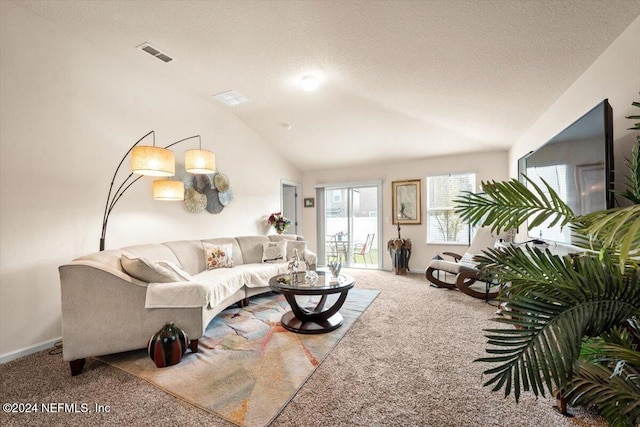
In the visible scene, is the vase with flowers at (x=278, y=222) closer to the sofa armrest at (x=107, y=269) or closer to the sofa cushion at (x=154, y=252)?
the sofa cushion at (x=154, y=252)

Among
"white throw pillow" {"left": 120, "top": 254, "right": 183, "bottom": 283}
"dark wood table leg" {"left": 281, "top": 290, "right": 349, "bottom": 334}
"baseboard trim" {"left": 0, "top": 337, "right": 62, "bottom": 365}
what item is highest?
"white throw pillow" {"left": 120, "top": 254, "right": 183, "bottom": 283}

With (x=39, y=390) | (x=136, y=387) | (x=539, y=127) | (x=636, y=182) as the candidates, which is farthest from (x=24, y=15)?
(x=539, y=127)

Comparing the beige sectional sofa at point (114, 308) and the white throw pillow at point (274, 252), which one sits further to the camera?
the white throw pillow at point (274, 252)

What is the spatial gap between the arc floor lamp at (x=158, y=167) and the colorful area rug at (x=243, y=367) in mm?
1502

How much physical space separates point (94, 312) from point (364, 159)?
4997mm

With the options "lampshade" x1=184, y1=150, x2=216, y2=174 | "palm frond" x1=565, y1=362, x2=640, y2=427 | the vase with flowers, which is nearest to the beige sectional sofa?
"lampshade" x1=184, y1=150, x2=216, y2=174

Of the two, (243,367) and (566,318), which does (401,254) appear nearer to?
(243,367)

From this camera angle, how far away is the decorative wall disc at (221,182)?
4.32 metres

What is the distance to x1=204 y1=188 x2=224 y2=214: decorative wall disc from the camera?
4.24 m

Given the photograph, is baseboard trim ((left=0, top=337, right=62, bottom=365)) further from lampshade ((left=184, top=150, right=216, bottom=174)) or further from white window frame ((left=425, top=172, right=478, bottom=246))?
white window frame ((left=425, top=172, right=478, bottom=246))

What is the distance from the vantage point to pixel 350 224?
625 centimetres

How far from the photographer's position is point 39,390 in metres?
1.84

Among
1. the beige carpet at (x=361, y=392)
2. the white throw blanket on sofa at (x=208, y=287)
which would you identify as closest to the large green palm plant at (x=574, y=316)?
the beige carpet at (x=361, y=392)

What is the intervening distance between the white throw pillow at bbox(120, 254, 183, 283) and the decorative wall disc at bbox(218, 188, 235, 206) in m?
2.21
